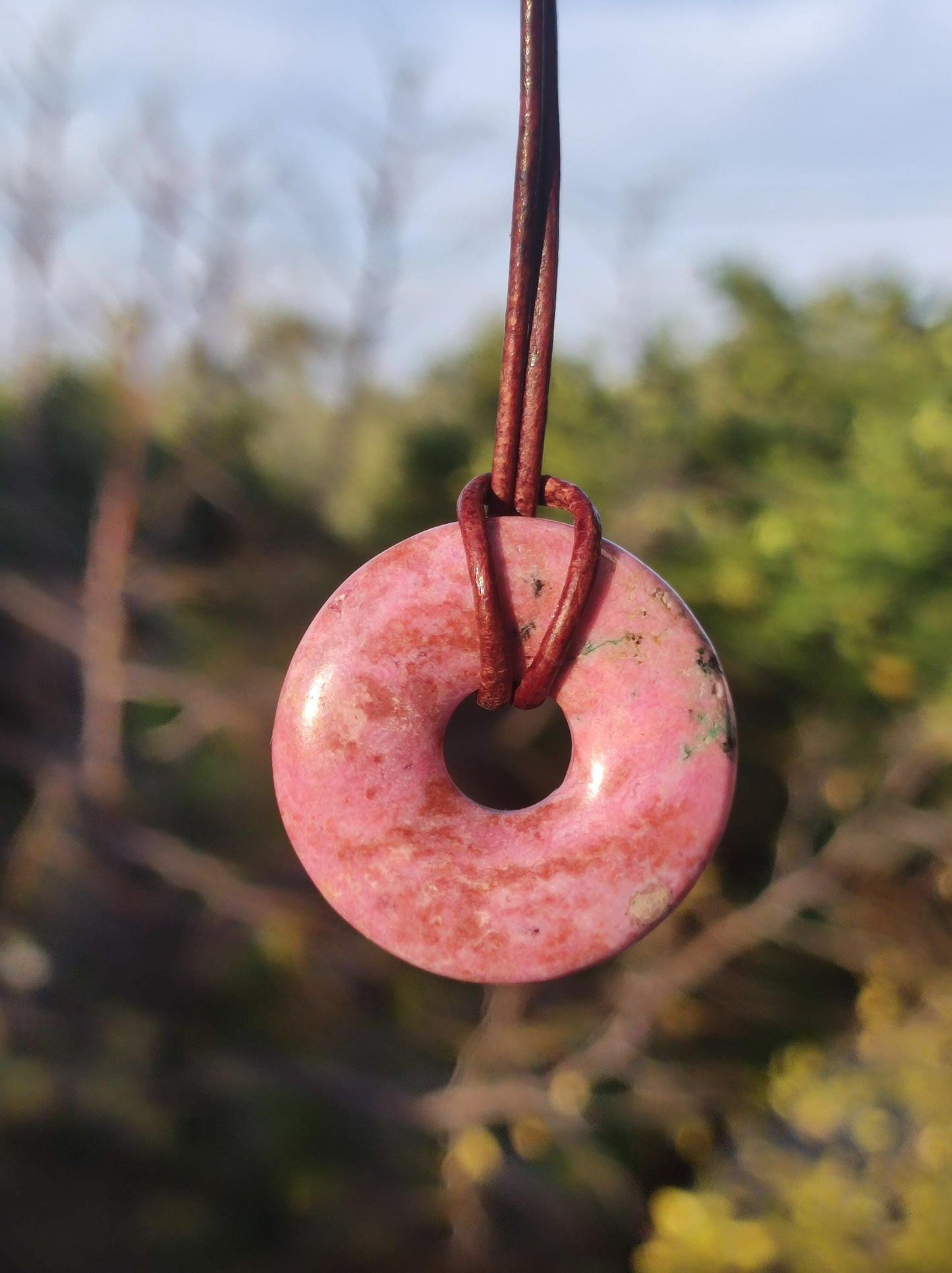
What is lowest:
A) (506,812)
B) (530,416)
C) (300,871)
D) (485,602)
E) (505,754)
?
(506,812)

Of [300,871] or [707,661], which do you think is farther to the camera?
[300,871]

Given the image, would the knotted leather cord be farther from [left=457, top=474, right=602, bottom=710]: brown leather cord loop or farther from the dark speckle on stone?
the dark speckle on stone

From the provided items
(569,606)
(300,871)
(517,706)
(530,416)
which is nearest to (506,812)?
(517,706)

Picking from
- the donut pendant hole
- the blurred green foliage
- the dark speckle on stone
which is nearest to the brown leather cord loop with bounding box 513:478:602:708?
the dark speckle on stone

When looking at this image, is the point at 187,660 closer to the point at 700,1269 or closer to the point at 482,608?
the point at 700,1269

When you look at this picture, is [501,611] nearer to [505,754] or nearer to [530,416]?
[530,416]

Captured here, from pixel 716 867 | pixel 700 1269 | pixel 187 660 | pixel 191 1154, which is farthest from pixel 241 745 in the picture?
pixel 700 1269

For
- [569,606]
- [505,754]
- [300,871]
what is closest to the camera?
[569,606]
